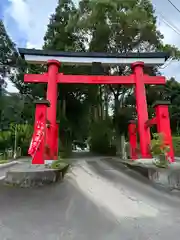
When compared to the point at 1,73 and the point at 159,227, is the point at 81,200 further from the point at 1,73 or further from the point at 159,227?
the point at 1,73

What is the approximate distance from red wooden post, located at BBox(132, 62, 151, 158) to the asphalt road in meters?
4.47

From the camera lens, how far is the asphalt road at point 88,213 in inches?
89.6

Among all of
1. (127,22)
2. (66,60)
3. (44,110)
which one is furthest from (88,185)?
(127,22)

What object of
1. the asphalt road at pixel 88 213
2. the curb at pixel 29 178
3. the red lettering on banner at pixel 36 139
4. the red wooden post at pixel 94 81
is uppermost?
the red wooden post at pixel 94 81

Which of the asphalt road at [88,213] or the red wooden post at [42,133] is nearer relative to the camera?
the asphalt road at [88,213]

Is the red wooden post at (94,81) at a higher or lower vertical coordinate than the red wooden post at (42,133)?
higher

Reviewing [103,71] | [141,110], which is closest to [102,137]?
[103,71]

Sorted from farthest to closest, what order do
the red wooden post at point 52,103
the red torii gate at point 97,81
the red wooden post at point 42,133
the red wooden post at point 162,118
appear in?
the red torii gate at point 97,81 → the red wooden post at point 52,103 → the red wooden post at point 162,118 → the red wooden post at point 42,133

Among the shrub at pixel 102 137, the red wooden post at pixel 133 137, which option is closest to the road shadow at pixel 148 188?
the red wooden post at pixel 133 137

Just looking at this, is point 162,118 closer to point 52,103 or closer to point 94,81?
point 94,81

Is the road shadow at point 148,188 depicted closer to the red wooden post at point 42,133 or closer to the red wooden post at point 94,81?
the red wooden post at point 42,133

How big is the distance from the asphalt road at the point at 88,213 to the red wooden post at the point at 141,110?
14.7 ft

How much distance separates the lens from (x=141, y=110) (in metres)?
9.22

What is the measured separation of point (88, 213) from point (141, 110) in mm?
6957
